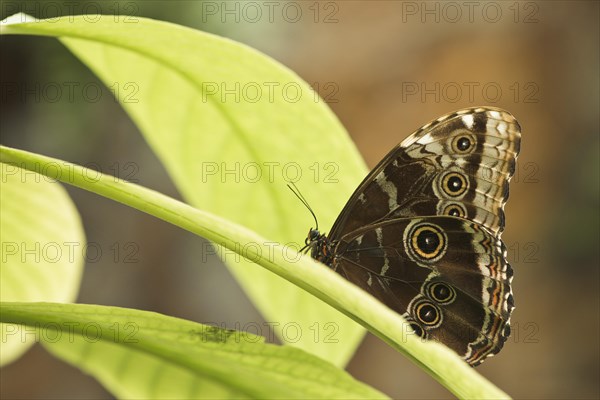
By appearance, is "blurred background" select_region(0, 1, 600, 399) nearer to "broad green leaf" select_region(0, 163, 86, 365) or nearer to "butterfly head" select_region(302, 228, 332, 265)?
"butterfly head" select_region(302, 228, 332, 265)

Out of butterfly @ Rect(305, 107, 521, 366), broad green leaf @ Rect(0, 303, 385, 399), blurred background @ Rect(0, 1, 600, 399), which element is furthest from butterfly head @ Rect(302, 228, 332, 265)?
blurred background @ Rect(0, 1, 600, 399)

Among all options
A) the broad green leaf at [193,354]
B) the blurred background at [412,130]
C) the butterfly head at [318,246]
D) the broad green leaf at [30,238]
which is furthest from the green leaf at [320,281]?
the blurred background at [412,130]

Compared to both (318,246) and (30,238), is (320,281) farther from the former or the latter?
(318,246)

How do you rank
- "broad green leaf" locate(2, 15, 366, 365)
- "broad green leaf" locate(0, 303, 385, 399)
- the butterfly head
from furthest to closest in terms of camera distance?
the butterfly head
"broad green leaf" locate(2, 15, 366, 365)
"broad green leaf" locate(0, 303, 385, 399)

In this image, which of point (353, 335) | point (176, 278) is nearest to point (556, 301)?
point (176, 278)

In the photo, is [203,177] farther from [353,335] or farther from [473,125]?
[473,125]
